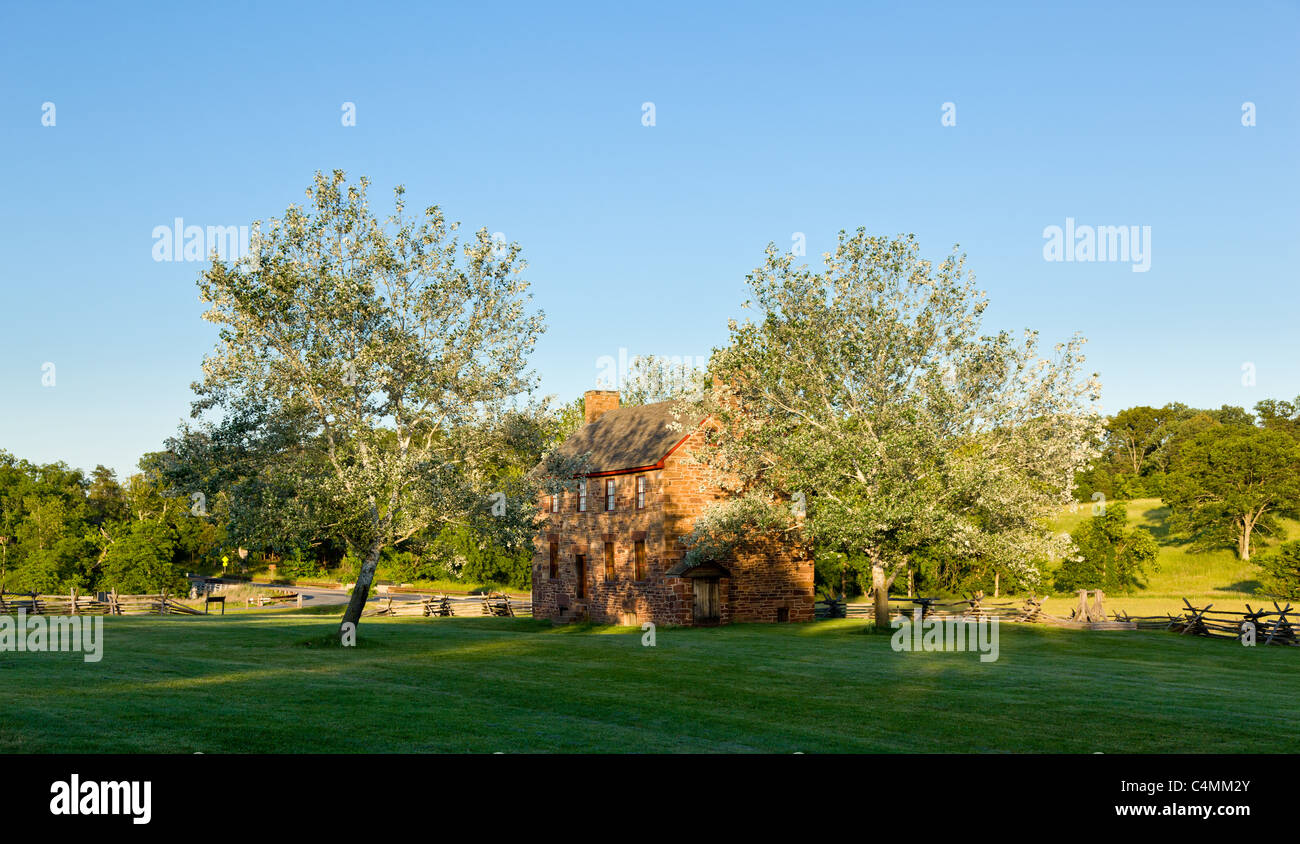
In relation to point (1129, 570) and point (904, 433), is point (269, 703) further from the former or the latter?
point (1129, 570)

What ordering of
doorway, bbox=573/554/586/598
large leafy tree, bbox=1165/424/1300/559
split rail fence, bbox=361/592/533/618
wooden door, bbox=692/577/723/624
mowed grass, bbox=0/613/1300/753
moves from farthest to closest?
large leafy tree, bbox=1165/424/1300/559
split rail fence, bbox=361/592/533/618
doorway, bbox=573/554/586/598
wooden door, bbox=692/577/723/624
mowed grass, bbox=0/613/1300/753

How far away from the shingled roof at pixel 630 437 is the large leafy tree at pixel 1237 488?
50045 mm

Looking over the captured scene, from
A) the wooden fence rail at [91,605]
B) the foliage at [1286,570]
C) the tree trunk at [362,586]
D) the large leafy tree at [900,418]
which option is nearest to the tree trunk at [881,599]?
the large leafy tree at [900,418]

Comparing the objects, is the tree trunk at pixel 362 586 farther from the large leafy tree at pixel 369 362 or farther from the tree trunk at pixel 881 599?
the tree trunk at pixel 881 599

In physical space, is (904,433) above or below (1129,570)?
above

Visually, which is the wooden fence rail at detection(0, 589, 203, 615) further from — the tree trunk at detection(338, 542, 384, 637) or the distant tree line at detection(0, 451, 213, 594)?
the tree trunk at detection(338, 542, 384, 637)

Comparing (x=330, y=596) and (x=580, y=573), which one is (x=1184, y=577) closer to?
(x=580, y=573)

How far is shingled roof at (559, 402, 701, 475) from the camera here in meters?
41.5

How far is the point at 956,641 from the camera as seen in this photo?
3100 cm

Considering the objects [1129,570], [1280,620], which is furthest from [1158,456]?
[1280,620]

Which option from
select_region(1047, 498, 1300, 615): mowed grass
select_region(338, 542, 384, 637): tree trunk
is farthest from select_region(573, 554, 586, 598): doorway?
select_region(1047, 498, 1300, 615): mowed grass

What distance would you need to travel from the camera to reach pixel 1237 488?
74.4m

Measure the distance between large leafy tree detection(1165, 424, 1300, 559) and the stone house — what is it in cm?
4619
